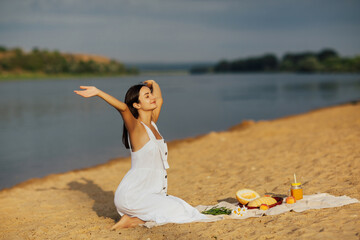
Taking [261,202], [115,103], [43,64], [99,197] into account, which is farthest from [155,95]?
[43,64]

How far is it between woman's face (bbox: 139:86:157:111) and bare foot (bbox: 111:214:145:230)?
158cm

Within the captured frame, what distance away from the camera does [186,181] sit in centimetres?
920

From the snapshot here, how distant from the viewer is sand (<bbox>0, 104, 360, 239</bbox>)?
17.1ft

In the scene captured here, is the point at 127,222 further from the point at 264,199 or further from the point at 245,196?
the point at 264,199

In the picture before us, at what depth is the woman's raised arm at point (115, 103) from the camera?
5117 mm

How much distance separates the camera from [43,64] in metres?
150

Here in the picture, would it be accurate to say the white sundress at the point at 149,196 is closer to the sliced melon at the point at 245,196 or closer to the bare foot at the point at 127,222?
the bare foot at the point at 127,222

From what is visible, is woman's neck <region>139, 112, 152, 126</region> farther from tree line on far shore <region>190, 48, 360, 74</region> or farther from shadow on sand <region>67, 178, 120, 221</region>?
tree line on far shore <region>190, 48, 360, 74</region>

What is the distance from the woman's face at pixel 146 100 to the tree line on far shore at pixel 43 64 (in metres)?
142

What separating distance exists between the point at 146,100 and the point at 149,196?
4.46 ft

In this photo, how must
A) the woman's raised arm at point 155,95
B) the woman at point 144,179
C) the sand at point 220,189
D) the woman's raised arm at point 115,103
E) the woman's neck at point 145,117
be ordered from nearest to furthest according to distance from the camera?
the woman's raised arm at point 115,103 → the sand at point 220,189 → the woman at point 144,179 → the woman's neck at point 145,117 → the woman's raised arm at point 155,95

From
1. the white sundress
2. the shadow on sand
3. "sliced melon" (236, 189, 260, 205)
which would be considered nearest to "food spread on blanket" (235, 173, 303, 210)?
"sliced melon" (236, 189, 260, 205)

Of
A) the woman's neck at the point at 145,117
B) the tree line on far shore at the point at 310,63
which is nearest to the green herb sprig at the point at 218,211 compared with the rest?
the woman's neck at the point at 145,117

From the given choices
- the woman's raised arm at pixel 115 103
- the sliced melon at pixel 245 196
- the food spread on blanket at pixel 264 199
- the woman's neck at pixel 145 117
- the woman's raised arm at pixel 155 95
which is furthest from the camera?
the woman's raised arm at pixel 155 95
